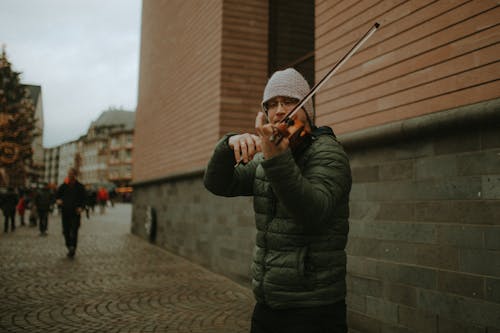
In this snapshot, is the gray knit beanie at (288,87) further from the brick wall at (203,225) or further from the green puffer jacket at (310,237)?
the brick wall at (203,225)

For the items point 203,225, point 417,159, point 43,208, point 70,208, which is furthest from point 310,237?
point 43,208

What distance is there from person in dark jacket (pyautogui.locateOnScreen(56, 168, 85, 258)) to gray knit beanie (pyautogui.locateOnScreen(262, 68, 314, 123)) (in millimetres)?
9030

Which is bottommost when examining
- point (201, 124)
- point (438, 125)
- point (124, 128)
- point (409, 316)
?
point (409, 316)

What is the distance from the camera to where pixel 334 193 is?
1.65m

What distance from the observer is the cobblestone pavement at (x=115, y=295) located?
16.4 feet

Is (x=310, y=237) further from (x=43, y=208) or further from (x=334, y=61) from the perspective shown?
(x=43, y=208)

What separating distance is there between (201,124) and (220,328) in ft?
17.5

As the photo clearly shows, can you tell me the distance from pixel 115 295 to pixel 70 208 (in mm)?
4450

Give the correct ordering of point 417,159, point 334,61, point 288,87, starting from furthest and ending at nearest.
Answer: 1. point 334,61
2. point 417,159
3. point 288,87

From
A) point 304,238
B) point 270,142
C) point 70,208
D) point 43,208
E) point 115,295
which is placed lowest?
point 115,295

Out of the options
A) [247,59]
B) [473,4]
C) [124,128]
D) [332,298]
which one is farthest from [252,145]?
[124,128]

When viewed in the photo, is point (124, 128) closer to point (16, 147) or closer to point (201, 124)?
point (16, 147)

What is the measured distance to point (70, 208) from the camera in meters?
10.1

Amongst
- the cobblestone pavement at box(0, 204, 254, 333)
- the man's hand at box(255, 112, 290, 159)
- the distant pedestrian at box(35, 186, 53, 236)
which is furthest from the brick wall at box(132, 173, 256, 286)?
the man's hand at box(255, 112, 290, 159)
